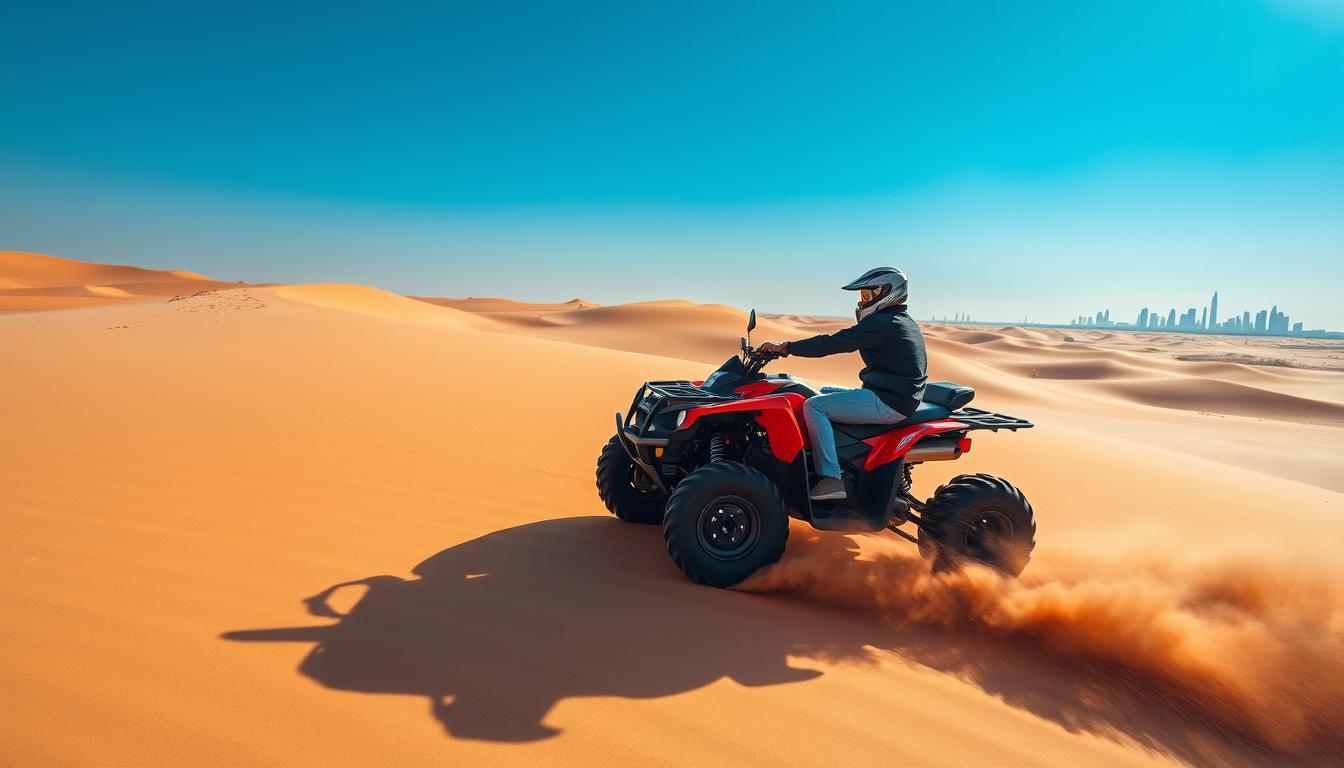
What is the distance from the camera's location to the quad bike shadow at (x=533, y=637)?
8.39 feet

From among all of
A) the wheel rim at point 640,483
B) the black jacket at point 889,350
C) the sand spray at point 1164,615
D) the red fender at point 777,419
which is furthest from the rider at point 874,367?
the wheel rim at point 640,483

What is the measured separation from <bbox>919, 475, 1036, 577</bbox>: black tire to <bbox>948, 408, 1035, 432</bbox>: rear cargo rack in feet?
1.09

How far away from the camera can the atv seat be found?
4031 millimetres

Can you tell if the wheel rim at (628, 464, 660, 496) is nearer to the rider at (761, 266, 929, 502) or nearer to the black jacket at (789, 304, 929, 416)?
the rider at (761, 266, 929, 502)

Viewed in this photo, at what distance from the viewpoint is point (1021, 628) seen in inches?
137

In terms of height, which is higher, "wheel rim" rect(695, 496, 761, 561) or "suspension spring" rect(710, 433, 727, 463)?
"suspension spring" rect(710, 433, 727, 463)

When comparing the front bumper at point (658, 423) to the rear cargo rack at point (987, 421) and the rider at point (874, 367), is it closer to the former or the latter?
the rider at point (874, 367)

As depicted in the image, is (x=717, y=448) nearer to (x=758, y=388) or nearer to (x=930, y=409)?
(x=758, y=388)

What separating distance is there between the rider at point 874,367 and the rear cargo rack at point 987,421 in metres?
0.41

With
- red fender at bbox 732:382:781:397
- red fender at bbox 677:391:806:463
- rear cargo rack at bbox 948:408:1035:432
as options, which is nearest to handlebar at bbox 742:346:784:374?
red fender at bbox 732:382:781:397

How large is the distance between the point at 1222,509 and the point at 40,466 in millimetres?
11324

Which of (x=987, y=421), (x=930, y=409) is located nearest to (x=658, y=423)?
(x=930, y=409)

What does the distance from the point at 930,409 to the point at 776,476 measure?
1.16 metres

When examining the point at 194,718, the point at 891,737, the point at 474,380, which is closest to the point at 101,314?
the point at 474,380
